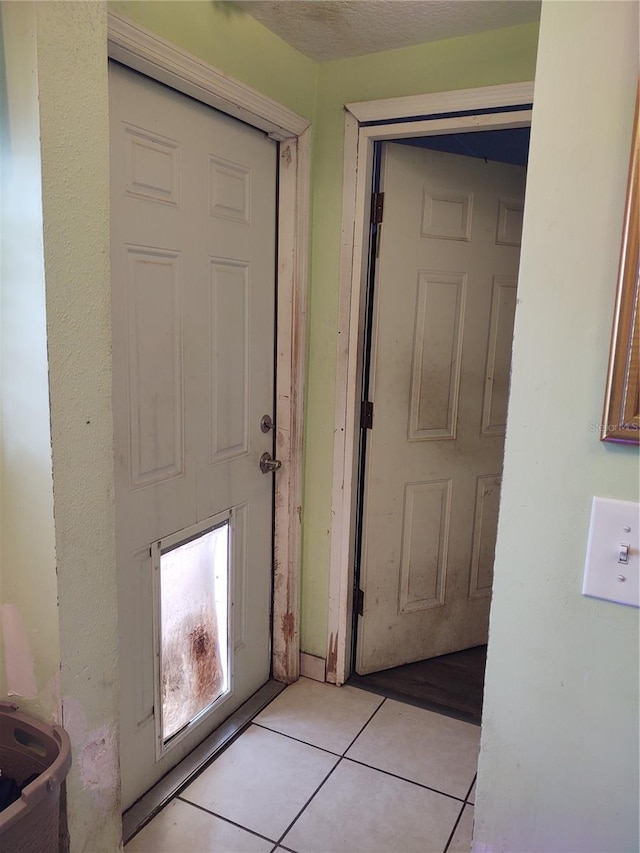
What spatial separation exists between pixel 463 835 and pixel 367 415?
1.31 metres

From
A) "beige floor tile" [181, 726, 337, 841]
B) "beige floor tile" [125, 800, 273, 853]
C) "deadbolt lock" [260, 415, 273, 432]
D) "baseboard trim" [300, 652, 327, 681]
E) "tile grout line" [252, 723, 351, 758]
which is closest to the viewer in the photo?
"beige floor tile" [125, 800, 273, 853]

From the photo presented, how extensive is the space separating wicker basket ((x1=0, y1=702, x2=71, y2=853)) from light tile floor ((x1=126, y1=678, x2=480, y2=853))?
540 mm

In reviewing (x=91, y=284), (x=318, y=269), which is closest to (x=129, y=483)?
(x=91, y=284)

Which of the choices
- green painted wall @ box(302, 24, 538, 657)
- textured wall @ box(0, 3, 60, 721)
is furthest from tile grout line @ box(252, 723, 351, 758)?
textured wall @ box(0, 3, 60, 721)

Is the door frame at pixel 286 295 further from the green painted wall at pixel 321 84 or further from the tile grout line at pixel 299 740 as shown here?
the tile grout line at pixel 299 740

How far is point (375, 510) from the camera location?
7.50 ft

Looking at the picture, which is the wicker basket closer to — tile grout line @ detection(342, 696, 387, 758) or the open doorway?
tile grout line @ detection(342, 696, 387, 758)

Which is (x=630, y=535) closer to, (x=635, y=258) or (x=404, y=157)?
(x=635, y=258)

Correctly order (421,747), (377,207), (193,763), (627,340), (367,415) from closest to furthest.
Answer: (627,340)
(193,763)
(421,747)
(377,207)
(367,415)

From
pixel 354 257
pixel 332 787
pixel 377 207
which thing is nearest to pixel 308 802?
pixel 332 787

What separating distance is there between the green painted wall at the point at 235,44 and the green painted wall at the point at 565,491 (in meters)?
1.07

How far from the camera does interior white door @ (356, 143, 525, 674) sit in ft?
7.14

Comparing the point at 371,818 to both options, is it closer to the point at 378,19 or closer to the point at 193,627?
the point at 193,627

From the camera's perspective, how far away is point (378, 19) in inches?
67.9
